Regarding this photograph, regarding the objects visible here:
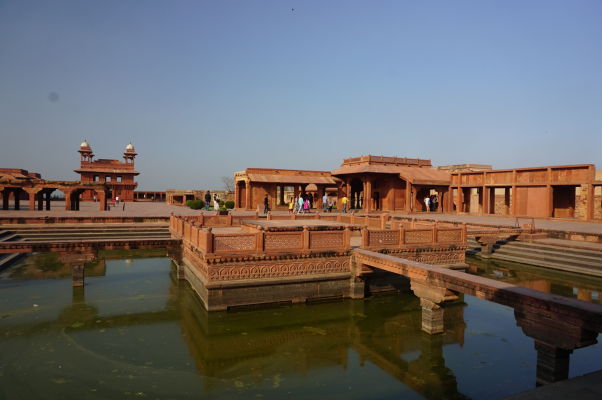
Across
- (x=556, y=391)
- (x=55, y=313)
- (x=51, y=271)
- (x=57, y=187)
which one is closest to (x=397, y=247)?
(x=556, y=391)

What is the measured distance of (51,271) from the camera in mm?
14344

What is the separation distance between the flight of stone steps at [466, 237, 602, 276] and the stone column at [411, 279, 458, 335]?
9182mm

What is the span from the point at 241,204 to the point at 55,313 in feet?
82.1

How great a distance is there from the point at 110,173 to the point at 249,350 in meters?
50.1

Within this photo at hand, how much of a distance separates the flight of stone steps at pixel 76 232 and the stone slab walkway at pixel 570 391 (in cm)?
1773

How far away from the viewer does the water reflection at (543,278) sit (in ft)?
42.1

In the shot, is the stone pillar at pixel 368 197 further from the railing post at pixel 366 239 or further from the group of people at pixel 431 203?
the railing post at pixel 366 239

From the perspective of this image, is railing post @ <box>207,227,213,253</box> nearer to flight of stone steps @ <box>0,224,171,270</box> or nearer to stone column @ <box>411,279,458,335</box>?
stone column @ <box>411,279,458,335</box>

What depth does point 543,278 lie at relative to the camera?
49.0ft

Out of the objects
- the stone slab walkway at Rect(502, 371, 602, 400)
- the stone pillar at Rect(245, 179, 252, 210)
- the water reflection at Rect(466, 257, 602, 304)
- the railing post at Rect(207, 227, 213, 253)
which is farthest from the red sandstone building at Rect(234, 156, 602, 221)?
the stone slab walkway at Rect(502, 371, 602, 400)

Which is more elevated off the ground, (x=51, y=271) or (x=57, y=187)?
(x=57, y=187)

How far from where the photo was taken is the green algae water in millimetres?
6559

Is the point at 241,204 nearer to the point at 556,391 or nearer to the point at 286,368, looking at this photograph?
the point at 286,368

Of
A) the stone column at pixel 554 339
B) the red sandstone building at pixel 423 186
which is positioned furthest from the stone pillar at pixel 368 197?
the stone column at pixel 554 339
